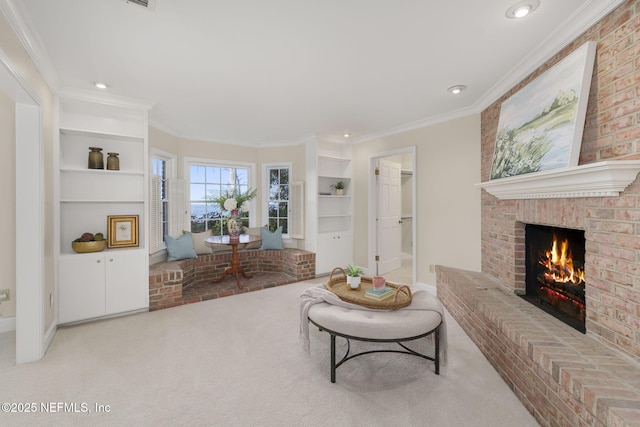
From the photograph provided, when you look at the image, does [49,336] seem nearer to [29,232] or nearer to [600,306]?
[29,232]

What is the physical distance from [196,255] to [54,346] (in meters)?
1.99

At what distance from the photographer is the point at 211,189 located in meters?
5.06

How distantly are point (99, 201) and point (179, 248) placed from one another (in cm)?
131

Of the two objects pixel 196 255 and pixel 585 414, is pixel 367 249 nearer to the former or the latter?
pixel 196 255

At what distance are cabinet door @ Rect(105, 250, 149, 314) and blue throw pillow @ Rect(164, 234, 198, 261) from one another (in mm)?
787

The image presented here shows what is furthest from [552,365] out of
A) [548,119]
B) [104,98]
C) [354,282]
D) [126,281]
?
[104,98]

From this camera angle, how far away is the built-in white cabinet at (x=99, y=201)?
121 inches

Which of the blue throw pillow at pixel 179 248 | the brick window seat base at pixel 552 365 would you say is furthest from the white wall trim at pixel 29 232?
the brick window seat base at pixel 552 365

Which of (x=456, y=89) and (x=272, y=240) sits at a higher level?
(x=456, y=89)

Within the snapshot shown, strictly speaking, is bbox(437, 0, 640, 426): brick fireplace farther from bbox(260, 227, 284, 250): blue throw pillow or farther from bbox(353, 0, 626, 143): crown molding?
bbox(260, 227, 284, 250): blue throw pillow

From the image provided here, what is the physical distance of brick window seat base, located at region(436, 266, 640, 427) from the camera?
133 centimetres

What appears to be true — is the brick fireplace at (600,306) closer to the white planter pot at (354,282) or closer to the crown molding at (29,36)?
the white planter pot at (354,282)

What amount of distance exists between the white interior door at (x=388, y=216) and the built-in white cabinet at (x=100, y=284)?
3.59m

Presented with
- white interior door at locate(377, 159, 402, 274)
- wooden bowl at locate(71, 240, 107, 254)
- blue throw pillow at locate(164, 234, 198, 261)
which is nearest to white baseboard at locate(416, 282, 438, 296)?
white interior door at locate(377, 159, 402, 274)
